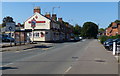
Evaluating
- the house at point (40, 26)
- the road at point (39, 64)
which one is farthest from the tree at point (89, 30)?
the road at point (39, 64)

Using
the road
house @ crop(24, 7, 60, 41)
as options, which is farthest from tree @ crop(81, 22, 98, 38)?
the road

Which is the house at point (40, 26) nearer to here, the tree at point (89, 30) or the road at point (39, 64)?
the road at point (39, 64)

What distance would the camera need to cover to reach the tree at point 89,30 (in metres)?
143

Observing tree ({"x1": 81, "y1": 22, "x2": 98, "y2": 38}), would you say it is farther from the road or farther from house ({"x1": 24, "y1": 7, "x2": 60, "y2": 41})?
the road

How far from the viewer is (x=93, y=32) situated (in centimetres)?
14538

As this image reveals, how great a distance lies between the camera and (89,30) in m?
143

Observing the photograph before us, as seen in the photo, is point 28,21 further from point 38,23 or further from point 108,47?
point 108,47

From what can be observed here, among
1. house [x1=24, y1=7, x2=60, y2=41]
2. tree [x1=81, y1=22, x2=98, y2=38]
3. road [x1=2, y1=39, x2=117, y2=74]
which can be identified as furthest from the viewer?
tree [x1=81, y1=22, x2=98, y2=38]

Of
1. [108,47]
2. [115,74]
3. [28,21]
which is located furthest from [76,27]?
[115,74]

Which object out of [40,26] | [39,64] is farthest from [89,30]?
[39,64]

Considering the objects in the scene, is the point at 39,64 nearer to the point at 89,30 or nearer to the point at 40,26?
the point at 40,26

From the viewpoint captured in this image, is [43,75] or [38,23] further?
[38,23]

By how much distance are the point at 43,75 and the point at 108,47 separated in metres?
22.3

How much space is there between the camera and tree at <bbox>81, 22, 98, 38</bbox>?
14318 centimetres
